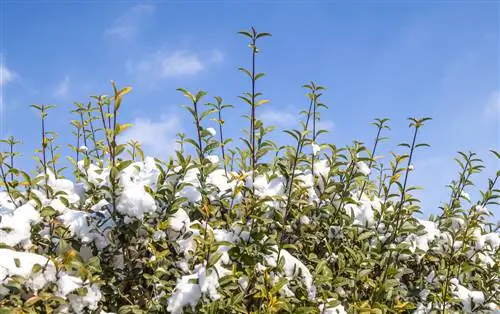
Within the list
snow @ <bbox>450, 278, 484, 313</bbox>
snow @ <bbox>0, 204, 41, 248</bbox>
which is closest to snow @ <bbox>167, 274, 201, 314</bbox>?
snow @ <bbox>0, 204, 41, 248</bbox>

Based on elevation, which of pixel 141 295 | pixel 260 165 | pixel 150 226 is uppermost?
pixel 260 165

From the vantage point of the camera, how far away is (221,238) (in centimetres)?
340

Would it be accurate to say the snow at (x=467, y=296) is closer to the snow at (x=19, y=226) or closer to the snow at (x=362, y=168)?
the snow at (x=362, y=168)

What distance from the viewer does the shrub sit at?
3.15 meters

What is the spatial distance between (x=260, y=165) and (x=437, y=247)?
175cm

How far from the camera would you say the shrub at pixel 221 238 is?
315 cm

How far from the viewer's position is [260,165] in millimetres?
3840

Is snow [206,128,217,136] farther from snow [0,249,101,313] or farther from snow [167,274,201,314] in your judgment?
snow [0,249,101,313]

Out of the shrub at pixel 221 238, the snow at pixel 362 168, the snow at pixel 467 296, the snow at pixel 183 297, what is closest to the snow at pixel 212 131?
the shrub at pixel 221 238

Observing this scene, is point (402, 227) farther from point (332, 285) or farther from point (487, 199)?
point (487, 199)

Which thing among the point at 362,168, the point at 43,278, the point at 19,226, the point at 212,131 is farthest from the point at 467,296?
the point at 19,226

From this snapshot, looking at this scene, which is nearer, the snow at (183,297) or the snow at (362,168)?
the snow at (183,297)

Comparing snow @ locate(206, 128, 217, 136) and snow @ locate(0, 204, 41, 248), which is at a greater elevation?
snow @ locate(206, 128, 217, 136)

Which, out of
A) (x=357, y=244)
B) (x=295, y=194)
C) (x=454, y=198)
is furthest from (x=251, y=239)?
(x=454, y=198)
